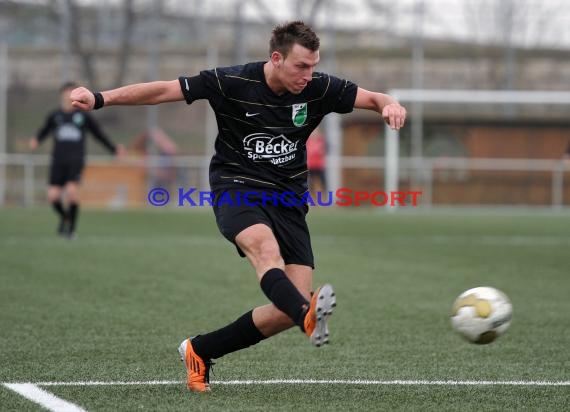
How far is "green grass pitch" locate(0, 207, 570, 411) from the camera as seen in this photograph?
17.1 ft

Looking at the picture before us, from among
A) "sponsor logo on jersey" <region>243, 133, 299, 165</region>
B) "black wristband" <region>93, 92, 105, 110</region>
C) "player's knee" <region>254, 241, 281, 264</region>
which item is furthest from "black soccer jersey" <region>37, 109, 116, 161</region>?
"player's knee" <region>254, 241, 281, 264</region>

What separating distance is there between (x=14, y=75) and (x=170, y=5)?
448 cm

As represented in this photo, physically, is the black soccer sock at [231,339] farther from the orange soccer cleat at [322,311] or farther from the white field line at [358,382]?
the orange soccer cleat at [322,311]

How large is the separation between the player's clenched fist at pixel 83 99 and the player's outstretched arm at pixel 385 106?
135cm

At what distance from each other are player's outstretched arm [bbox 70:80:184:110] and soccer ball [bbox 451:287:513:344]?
1719mm

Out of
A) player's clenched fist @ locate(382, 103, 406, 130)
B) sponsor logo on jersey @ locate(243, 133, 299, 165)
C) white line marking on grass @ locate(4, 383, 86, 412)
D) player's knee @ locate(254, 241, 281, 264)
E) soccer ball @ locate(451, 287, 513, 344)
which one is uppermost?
player's clenched fist @ locate(382, 103, 406, 130)

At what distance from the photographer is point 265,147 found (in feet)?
18.0

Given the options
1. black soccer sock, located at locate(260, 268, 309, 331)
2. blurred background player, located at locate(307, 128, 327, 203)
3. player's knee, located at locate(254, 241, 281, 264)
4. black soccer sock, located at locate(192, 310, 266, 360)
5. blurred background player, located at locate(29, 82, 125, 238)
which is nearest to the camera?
black soccer sock, located at locate(260, 268, 309, 331)

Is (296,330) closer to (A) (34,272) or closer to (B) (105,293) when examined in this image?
(B) (105,293)

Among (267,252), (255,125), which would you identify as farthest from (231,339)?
(255,125)

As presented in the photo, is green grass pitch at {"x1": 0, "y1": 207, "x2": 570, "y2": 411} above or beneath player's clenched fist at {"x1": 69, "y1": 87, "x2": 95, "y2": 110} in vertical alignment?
beneath

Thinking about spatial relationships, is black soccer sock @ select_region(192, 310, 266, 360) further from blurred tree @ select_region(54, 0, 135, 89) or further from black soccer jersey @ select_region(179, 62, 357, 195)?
blurred tree @ select_region(54, 0, 135, 89)

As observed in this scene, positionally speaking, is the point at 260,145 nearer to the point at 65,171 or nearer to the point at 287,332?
the point at 287,332

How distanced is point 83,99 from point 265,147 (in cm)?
91
